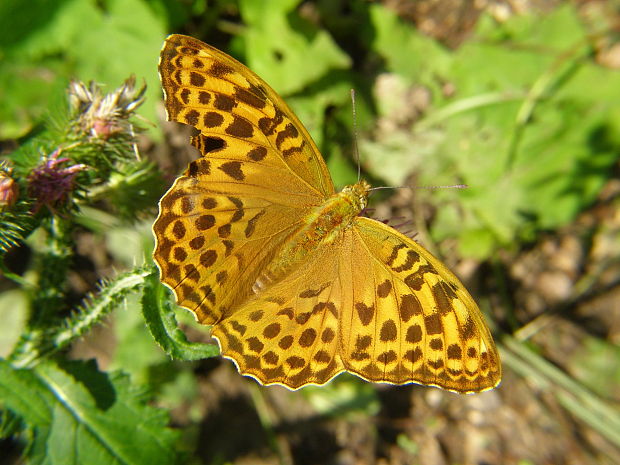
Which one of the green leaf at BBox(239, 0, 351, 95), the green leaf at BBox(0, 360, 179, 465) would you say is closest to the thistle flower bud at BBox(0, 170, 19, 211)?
the green leaf at BBox(0, 360, 179, 465)


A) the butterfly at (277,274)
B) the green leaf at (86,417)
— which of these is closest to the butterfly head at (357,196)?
the butterfly at (277,274)

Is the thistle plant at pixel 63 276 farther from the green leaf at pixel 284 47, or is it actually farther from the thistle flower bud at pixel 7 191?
the green leaf at pixel 284 47

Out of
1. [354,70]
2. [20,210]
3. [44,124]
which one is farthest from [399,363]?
[354,70]

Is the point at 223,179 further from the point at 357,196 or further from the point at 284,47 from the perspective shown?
the point at 284,47

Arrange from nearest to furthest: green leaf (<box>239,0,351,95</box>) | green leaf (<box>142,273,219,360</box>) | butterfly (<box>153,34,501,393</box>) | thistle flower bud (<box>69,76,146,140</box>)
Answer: green leaf (<box>142,273,219,360</box>)
butterfly (<box>153,34,501,393</box>)
thistle flower bud (<box>69,76,146,140</box>)
green leaf (<box>239,0,351,95</box>)

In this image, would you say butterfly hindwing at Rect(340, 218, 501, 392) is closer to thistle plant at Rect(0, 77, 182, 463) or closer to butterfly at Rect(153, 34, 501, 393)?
butterfly at Rect(153, 34, 501, 393)

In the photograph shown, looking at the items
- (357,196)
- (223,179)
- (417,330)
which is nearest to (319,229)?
(357,196)
